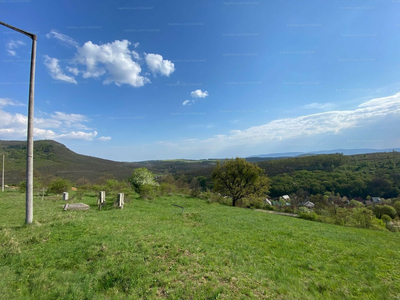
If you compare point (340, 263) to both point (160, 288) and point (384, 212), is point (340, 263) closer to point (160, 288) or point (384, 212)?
point (160, 288)

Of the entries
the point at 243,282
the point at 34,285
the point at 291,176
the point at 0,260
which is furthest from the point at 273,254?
the point at 291,176

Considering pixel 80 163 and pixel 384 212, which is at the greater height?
pixel 80 163

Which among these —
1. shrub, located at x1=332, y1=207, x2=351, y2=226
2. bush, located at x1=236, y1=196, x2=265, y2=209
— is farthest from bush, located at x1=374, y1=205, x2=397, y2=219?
bush, located at x1=236, y1=196, x2=265, y2=209

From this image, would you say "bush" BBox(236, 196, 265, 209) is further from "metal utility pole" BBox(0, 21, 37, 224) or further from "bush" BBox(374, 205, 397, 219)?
"metal utility pole" BBox(0, 21, 37, 224)

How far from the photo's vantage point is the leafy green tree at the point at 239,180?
2405 centimetres

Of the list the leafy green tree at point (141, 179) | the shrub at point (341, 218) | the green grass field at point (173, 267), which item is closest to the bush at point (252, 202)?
the shrub at point (341, 218)

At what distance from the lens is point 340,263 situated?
5.62 meters

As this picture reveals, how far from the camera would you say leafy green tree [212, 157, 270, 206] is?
24.1m

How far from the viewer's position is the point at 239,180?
967 inches

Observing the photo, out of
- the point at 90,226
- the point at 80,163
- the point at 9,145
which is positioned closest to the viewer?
the point at 90,226

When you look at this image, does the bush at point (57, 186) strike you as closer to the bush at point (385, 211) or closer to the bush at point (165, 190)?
the bush at point (165, 190)

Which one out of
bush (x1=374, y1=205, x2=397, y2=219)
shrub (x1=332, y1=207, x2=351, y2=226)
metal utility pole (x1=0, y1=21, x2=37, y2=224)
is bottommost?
bush (x1=374, y1=205, x2=397, y2=219)

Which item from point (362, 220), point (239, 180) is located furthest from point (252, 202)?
point (362, 220)

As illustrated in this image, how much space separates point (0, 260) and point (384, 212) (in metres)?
37.0
